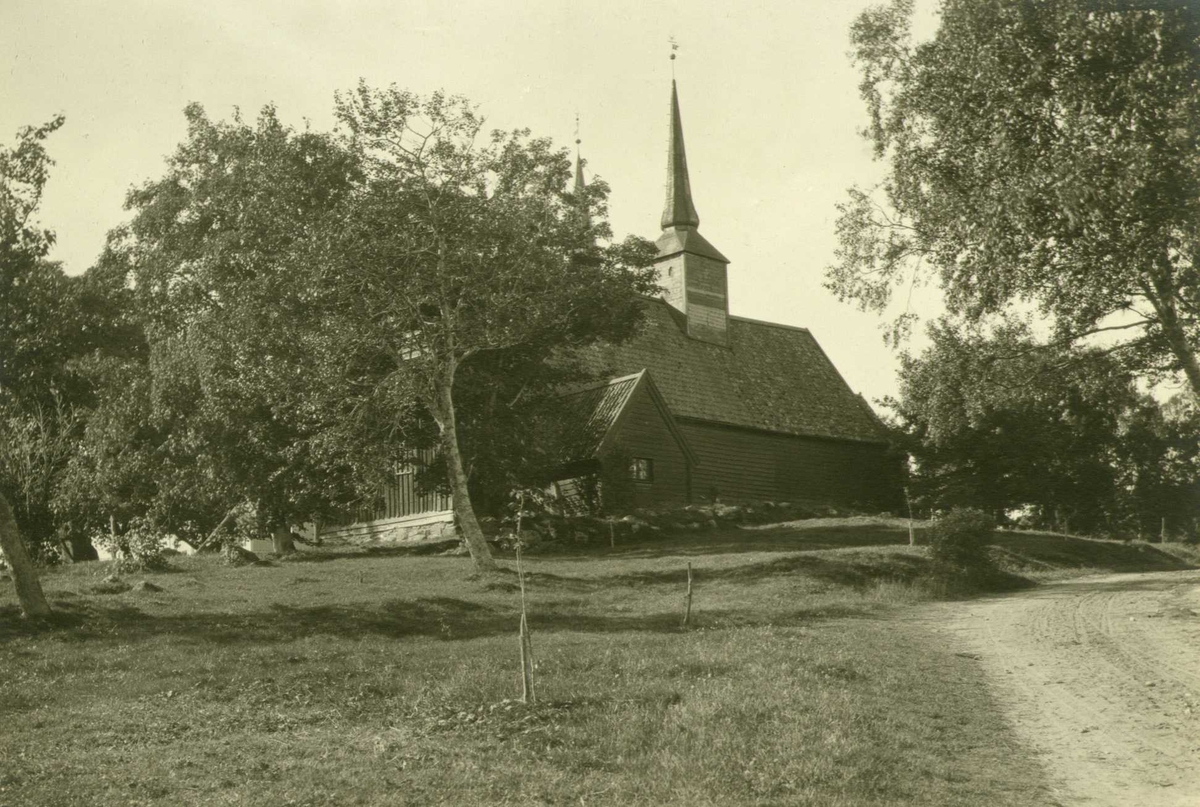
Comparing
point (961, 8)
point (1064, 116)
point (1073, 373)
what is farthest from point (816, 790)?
point (1073, 373)

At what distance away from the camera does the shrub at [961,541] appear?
28.5 meters

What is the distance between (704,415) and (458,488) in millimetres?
19996

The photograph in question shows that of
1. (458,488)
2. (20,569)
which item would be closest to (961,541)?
(458,488)

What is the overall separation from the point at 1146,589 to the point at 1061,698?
12.5 metres

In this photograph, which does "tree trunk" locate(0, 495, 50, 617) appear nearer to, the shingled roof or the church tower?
the shingled roof

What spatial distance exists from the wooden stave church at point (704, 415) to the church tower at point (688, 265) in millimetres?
59

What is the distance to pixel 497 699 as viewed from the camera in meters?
15.4

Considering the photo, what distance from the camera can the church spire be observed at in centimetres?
5631

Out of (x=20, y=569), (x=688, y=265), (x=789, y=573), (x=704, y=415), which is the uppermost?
(x=688, y=265)

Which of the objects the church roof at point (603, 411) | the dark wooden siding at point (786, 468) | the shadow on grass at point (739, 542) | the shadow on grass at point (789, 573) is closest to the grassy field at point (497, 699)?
the shadow on grass at point (789, 573)

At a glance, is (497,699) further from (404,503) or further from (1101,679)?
(404,503)

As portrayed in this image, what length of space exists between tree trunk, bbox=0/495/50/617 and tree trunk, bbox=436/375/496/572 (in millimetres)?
10746

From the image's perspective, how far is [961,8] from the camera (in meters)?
24.3

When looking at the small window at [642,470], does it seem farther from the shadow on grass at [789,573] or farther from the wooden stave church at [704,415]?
the shadow on grass at [789,573]
